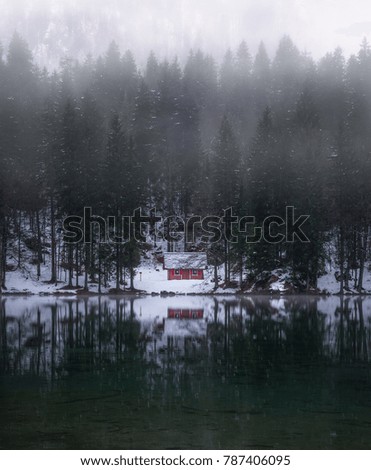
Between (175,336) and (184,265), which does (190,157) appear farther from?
(175,336)

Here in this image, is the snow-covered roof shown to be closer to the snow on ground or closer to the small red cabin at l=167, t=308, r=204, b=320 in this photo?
the snow on ground

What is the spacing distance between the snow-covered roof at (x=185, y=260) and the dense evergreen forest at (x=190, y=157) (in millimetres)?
2843

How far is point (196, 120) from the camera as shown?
97688 mm

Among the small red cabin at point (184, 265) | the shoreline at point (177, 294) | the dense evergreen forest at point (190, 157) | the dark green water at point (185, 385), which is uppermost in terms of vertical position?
the dense evergreen forest at point (190, 157)

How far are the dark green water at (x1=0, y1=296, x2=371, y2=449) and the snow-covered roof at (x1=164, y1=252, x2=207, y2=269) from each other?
40.6 metres

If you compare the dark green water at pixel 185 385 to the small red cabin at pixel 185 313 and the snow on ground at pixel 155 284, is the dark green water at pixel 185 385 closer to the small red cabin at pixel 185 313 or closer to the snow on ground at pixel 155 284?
the small red cabin at pixel 185 313

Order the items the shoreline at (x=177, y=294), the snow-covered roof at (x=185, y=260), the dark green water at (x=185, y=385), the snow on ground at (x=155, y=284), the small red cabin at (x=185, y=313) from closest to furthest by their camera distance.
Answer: the dark green water at (x=185, y=385)
the small red cabin at (x=185, y=313)
the shoreline at (x=177, y=294)
the snow on ground at (x=155, y=284)
the snow-covered roof at (x=185, y=260)

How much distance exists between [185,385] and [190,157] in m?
73.0

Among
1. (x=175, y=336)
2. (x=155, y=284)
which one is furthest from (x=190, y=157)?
(x=175, y=336)

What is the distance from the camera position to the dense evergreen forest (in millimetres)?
71625

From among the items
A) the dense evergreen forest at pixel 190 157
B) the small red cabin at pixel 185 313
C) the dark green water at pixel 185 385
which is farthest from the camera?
the dense evergreen forest at pixel 190 157

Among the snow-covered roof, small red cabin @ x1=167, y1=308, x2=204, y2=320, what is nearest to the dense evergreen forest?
the snow-covered roof

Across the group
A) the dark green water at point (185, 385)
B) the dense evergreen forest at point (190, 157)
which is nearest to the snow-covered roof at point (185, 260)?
the dense evergreen forest at point (190, 157)

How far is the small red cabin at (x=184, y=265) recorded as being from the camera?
7825 centimetres
